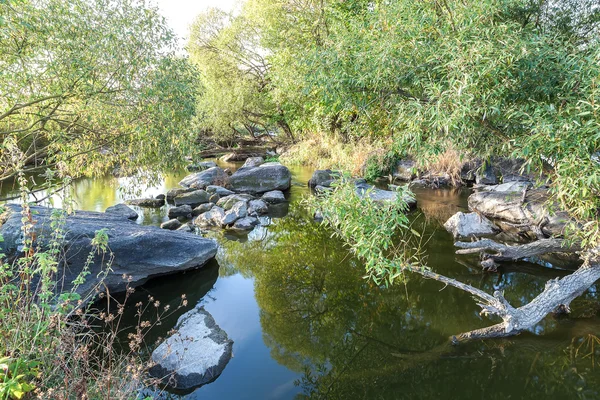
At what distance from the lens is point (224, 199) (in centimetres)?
1251

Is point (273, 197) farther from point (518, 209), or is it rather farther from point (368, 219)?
point (368, 219)

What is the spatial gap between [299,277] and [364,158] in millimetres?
10466

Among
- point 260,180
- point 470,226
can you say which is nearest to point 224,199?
point 260,180

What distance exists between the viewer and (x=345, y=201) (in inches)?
185

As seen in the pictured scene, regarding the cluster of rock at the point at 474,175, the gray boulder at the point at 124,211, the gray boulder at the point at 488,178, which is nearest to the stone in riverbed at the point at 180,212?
the gray boulder at the point at 124,211

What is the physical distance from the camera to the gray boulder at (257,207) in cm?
1237

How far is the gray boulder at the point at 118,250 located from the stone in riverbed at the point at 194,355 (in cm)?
140

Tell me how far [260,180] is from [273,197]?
1617 mm

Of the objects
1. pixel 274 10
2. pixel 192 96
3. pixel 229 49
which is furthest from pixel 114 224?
pixel 229 49

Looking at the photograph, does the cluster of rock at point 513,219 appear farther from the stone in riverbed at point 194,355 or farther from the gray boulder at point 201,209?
the gray boulder at point 201,209

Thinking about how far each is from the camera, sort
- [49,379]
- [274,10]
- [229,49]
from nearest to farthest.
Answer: [49,379] → [274,10] → [229,49]

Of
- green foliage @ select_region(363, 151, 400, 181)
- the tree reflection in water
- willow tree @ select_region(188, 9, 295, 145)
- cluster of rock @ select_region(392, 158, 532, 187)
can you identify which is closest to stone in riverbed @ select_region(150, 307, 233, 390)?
the tree reflection in water

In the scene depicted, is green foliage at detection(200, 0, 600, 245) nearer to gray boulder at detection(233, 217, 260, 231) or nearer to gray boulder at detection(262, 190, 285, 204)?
gray boulder at detection(233, 217, 260, 231)

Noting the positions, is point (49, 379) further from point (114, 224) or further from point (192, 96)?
point (192, 96)
